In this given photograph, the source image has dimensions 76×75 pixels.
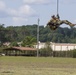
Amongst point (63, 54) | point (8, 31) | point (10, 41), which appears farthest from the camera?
point (8, 31)

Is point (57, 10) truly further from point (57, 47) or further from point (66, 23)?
point (57, 47)

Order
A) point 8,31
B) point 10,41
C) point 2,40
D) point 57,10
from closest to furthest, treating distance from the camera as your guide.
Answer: point 57,10
point 2,40
point 10,41
point 8,31

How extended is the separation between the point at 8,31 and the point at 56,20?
527 feet

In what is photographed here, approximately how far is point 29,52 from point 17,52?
382 cm

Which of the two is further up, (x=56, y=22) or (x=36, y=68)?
(x=56, y=22)

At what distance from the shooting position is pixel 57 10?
25.3ft

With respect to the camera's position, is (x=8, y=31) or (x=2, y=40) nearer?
(x=2, y=40)

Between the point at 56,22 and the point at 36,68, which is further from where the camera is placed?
the point at 36,68

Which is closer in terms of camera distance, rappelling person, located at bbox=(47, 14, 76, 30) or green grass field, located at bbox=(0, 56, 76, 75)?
rappelling person, located at bbox=(47, 14, 76, 30)

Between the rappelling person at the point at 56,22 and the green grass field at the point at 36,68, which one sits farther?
the green grass field at the point at 36,68

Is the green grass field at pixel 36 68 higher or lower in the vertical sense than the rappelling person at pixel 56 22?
lower

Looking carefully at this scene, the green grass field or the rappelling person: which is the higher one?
the rappelling person

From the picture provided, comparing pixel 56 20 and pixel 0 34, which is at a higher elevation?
pixel 0 34

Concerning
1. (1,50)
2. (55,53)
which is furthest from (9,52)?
(55,53)
